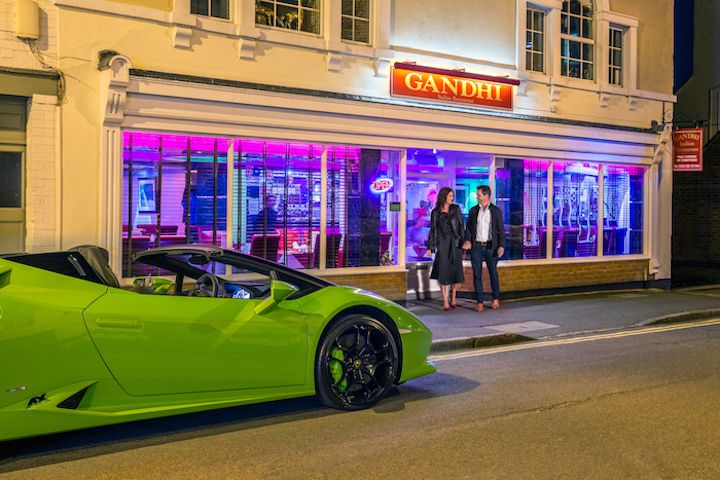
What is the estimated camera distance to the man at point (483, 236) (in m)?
12.5

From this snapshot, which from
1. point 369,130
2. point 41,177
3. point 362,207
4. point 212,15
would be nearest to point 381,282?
point 362,207

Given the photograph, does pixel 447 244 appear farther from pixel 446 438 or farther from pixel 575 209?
pixel 446 438

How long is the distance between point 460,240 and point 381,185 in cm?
156

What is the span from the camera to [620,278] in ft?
53.2

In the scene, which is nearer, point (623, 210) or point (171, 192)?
point (171, 192)

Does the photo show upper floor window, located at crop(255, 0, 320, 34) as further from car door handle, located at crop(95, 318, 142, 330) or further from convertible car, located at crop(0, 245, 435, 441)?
car door handle, located at crop(95, 318, 142, 330)

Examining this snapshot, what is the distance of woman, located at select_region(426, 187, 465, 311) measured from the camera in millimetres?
12273

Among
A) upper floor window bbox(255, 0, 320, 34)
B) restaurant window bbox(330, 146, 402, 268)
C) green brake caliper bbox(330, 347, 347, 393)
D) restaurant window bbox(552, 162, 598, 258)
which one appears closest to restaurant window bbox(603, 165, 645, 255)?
restaurant window bbox(552, 162, 598, 258)

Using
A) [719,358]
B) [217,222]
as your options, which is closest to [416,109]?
[217,222]

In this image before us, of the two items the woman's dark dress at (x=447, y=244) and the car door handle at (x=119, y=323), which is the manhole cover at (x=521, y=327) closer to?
the woman's dark dress at (x=447, y=244)

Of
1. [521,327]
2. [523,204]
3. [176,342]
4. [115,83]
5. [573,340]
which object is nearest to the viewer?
[176,342]

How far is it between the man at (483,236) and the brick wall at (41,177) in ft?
19.8

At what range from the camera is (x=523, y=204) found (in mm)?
14836

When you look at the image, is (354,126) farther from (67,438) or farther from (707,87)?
(707,87)
